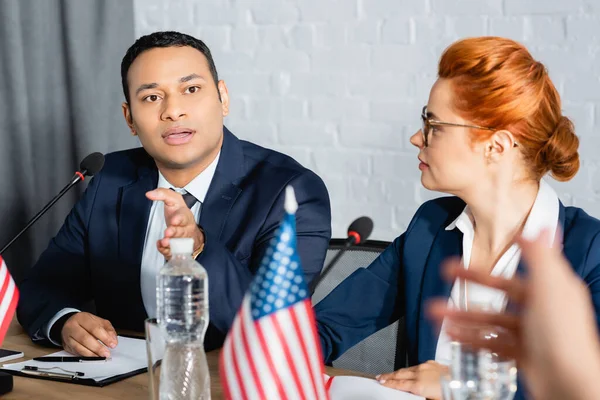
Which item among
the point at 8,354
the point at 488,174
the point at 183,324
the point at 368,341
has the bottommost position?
the point at 368,341

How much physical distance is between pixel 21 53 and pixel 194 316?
170cm

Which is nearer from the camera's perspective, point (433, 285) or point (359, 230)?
point (359, 230)

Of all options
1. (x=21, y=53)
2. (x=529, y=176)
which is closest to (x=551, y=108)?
(x=529, y=176)

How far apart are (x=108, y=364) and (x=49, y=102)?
1.41m

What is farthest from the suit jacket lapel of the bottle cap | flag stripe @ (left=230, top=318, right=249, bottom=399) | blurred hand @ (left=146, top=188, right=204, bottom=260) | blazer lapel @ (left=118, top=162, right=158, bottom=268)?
flag stripe @ (left=230, top=318, right=249, bottom=399)

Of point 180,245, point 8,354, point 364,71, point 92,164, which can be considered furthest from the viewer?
point 364,71

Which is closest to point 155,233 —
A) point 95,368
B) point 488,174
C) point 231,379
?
point 95,368

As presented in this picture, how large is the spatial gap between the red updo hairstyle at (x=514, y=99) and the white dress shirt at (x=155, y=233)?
2.34 feet

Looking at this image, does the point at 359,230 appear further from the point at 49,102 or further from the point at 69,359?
the point at 49,102

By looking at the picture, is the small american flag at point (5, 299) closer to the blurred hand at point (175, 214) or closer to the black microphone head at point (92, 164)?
the blurred hand at point (175, 214)

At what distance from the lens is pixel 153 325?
1.14 meters

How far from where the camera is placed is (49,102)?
2.71 m

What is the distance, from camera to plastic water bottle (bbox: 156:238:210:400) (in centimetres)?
115

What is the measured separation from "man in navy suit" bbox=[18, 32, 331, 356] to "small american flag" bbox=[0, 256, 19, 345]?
0.43 metres
